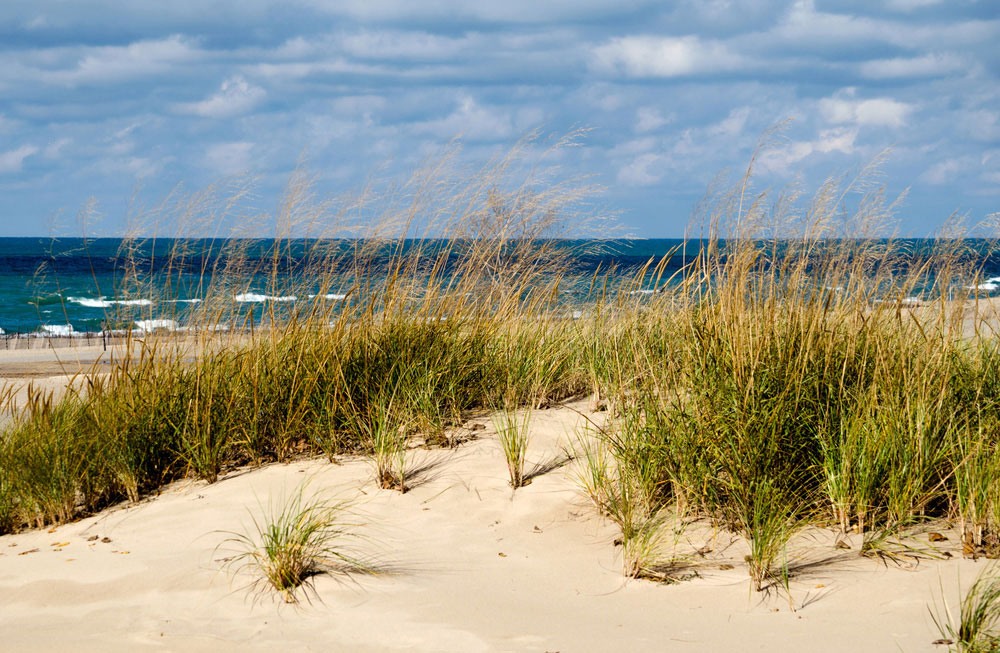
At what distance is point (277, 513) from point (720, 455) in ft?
7.53

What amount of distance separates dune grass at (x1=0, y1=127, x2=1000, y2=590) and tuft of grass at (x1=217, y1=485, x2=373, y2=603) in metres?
0.65

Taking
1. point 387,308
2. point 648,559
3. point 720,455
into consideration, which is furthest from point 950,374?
point 387,308

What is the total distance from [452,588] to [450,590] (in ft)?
0.07

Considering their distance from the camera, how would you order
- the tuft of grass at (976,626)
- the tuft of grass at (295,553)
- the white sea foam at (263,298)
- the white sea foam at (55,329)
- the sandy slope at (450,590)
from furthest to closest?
the white sea foam at (55,329)
the white sea foam at (263,298)
the tuft of grass at (295,553)
the sandy slope at (450,590)
the tuft of grass at (976,626)

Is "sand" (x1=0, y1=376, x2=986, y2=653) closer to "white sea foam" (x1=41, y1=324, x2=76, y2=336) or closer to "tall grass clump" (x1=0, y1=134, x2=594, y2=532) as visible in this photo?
"tall grass clump" (x1=0, y1=134, x2=594, y2=532)

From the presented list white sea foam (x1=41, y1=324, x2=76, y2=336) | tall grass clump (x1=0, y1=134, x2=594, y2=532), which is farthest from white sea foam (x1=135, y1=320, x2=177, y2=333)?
white sea foam (x1=41, y1=324, x2=76, y2=336)

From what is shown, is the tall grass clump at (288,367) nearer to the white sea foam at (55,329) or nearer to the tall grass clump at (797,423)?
the tall grass clump at (797,423)

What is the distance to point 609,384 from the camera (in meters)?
5.07

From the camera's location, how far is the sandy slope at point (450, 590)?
3014 mm

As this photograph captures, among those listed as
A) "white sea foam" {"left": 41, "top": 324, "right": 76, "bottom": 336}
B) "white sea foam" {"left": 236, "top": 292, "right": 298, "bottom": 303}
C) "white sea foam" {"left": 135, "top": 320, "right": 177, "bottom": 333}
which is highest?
"white sea foam" {"left": 236, "top": 292, "right": 298, "bottom": 303}

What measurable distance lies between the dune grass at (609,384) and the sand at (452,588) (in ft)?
0.57

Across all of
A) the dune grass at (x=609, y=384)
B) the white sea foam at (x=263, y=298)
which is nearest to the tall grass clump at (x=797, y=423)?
the dune grass at (x=609, y=384)

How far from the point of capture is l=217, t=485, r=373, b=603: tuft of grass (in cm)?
342

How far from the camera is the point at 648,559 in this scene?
11.4 ft
